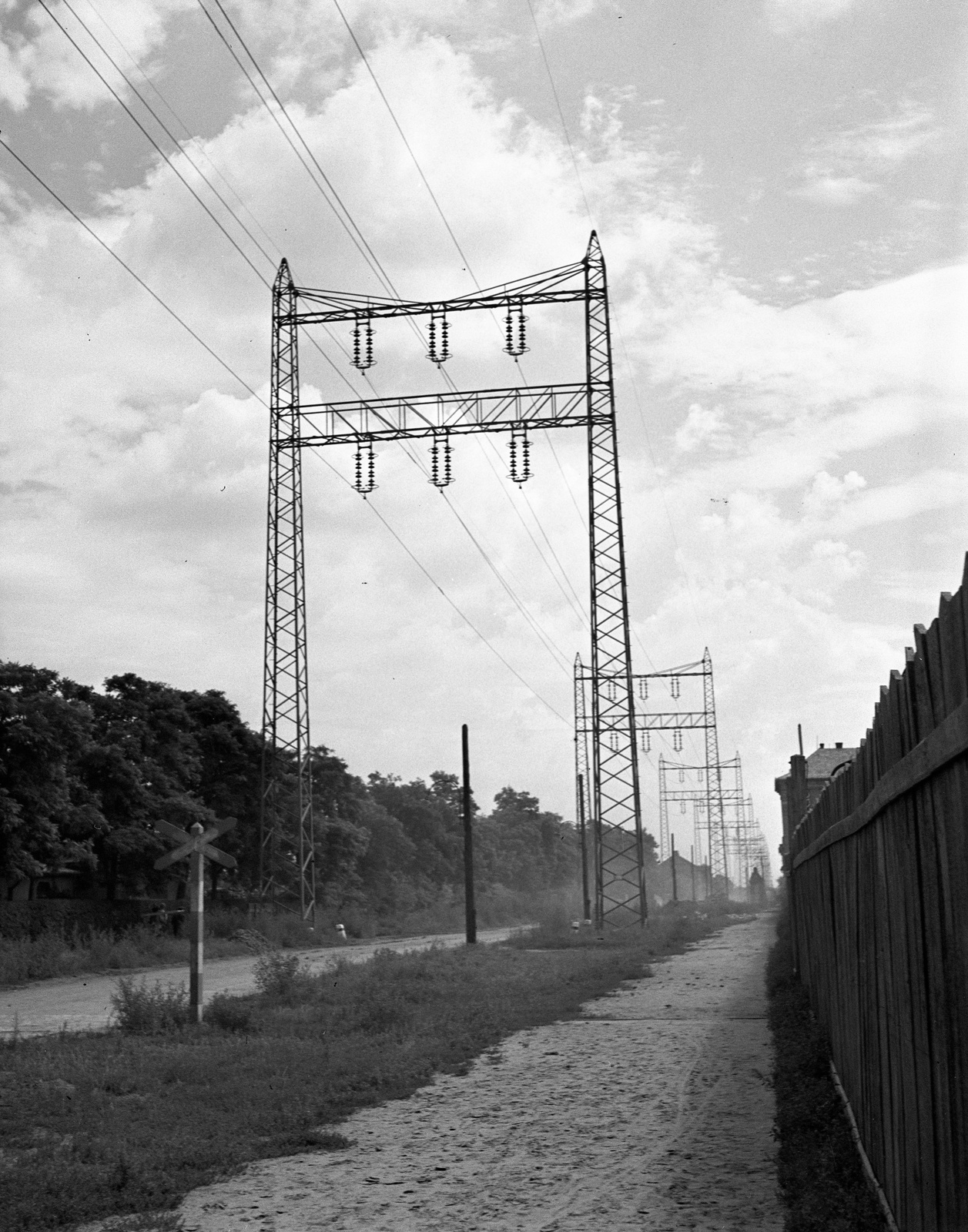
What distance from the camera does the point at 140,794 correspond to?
38.2m

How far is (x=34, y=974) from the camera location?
28.0m

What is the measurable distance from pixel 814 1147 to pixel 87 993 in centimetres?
1894

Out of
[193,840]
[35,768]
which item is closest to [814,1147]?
[193,840]

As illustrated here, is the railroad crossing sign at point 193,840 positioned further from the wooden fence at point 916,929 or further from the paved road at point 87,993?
the wooden fence at point 916,929

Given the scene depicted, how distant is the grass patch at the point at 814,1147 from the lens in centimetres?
608

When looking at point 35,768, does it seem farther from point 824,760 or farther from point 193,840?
point 824,760

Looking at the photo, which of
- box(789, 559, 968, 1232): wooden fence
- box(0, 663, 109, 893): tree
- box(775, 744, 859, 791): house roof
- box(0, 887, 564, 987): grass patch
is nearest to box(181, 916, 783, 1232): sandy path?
box(789, 559, 968, 1232): wooden fence

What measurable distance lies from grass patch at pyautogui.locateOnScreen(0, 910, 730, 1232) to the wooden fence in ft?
12.6

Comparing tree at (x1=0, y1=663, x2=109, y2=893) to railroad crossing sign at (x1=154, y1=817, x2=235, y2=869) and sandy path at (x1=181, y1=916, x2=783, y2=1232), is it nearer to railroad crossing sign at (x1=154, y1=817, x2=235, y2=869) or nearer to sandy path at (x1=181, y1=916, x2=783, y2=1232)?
railroad crossing sign at (x1=154, y1=817, x2=235, y2=869)

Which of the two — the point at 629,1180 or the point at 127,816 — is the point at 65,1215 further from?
the point at 127,816

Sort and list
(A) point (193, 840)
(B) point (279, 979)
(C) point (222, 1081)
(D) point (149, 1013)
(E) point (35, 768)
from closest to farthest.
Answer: (C) point (222, 1081), (D) point (149, 1013), (A) point (193, 840), (B) point (279, 979), (E) point (35, 768)

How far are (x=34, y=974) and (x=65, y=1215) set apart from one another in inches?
894

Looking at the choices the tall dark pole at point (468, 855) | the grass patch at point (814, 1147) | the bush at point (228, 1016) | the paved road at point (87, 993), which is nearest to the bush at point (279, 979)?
the paved road at point (87, 993)

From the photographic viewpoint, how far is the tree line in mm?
29875
